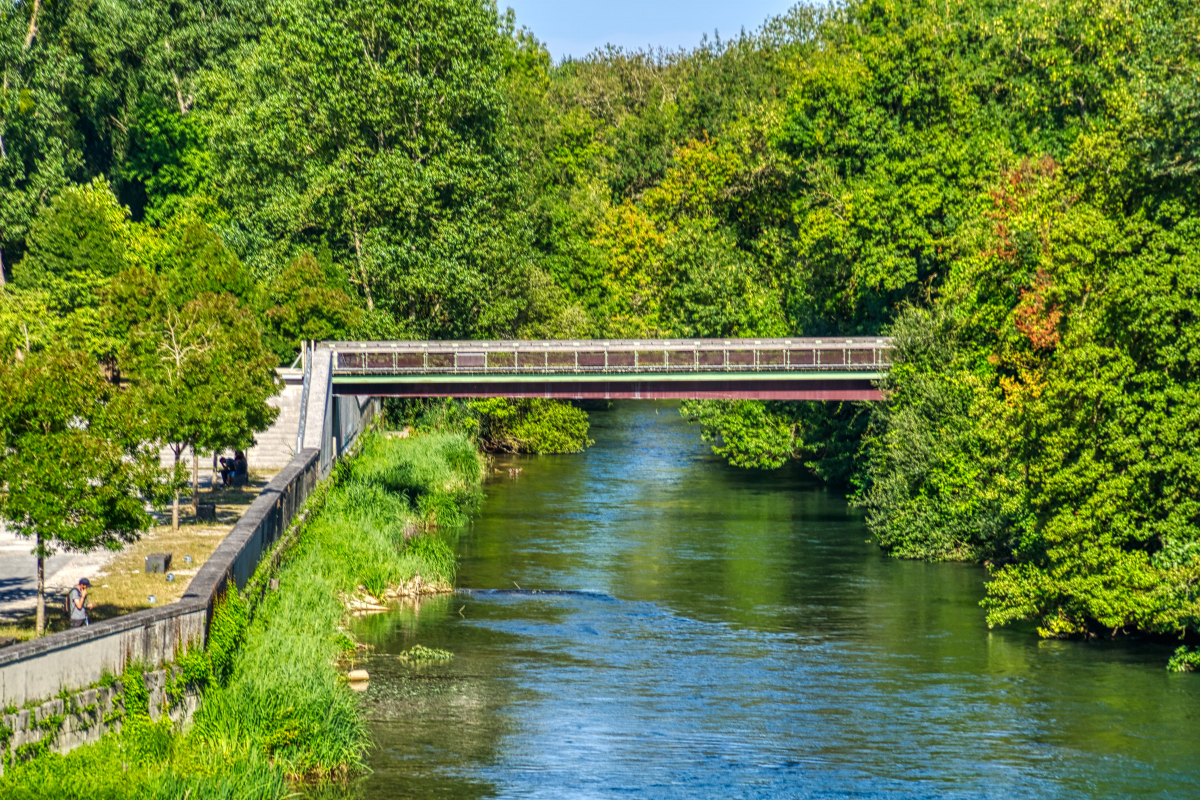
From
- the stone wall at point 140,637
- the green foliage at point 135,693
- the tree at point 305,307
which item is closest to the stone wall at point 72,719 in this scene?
the green foliage at point 135,693

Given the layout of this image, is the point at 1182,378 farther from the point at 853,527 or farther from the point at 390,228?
the point at 390,228

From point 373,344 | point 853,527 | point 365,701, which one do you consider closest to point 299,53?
point 373,344

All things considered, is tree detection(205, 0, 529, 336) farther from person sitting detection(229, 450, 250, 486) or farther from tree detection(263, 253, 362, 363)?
person sitting detection(229, 450, 250, 486)

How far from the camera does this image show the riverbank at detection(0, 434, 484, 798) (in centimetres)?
1928

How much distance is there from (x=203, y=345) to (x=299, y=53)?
2571cm

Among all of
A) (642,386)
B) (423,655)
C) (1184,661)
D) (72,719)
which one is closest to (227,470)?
(642,386)

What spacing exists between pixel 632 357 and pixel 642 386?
1150 mm

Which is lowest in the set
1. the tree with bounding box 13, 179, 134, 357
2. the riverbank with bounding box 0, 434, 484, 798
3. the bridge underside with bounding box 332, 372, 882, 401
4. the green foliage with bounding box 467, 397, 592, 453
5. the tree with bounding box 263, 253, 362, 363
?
the riverbank with bounding box 0, 434, 484, 798

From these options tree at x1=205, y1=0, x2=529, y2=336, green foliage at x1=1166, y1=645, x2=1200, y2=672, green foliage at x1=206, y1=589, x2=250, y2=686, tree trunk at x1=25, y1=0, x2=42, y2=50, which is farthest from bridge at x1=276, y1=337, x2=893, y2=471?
tree trunk at x1=25, y1=0, x2=42, y2=50

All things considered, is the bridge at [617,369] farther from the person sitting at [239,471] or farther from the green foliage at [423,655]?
the green foliage at [423,655]

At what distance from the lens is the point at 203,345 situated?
4319 cm

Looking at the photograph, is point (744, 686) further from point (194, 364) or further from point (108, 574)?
point (194, 364)

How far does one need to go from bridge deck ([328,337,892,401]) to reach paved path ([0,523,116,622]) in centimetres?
1675

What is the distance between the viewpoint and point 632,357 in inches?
2002
